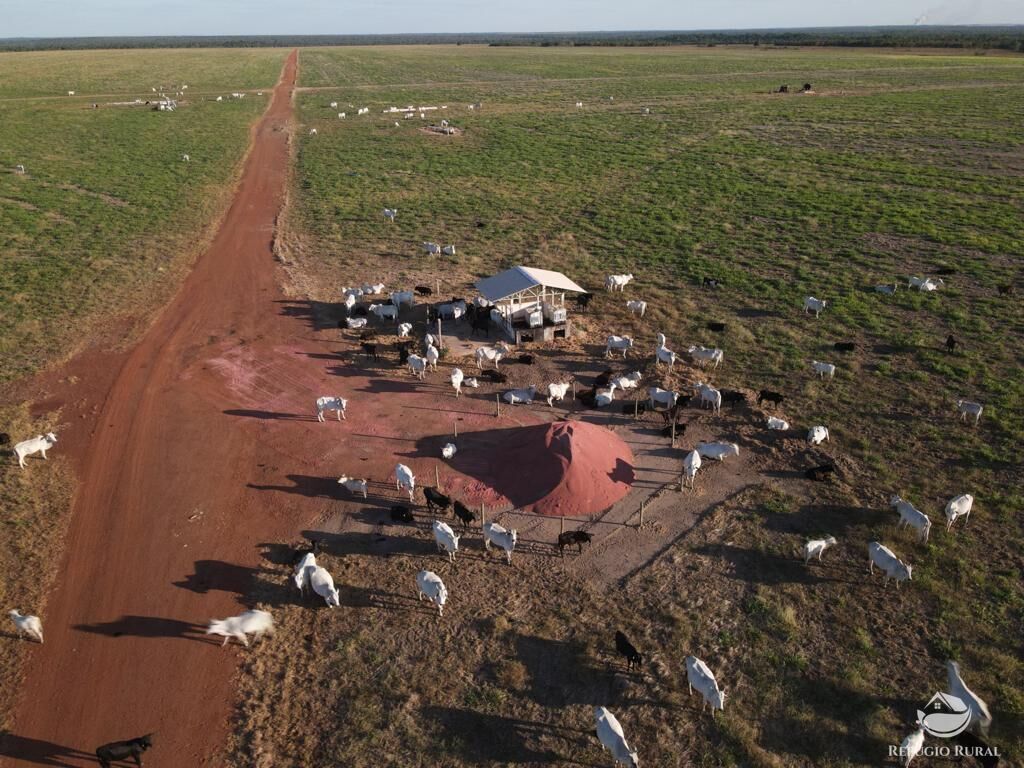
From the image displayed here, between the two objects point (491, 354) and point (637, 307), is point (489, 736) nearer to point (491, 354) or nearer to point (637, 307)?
point (491, 354)

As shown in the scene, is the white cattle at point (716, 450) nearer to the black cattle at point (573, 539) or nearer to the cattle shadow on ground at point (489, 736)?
the black cattle at point (573, 539)

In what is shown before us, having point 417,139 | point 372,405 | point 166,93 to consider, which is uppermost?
point 166,93

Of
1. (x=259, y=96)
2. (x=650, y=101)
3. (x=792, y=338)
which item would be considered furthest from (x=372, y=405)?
(x=259, y=96)

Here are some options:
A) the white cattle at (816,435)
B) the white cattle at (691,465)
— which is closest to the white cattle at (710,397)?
the white cattle at (816,435)

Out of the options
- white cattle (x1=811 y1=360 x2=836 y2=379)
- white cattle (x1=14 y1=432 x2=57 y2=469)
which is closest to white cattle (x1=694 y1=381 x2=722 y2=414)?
white cattle (x1=811 y1=360 x2=836 y2=379)

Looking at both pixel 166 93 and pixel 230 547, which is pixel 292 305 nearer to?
pixel 230 547

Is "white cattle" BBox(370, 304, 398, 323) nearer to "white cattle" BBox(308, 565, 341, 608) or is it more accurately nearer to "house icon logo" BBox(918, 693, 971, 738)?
"white cattle" BBox(308, 565, 341, 608)

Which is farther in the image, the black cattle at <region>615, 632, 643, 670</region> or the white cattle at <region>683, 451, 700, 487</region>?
the white cattle at <region>683, 451, 700, 487</region>
